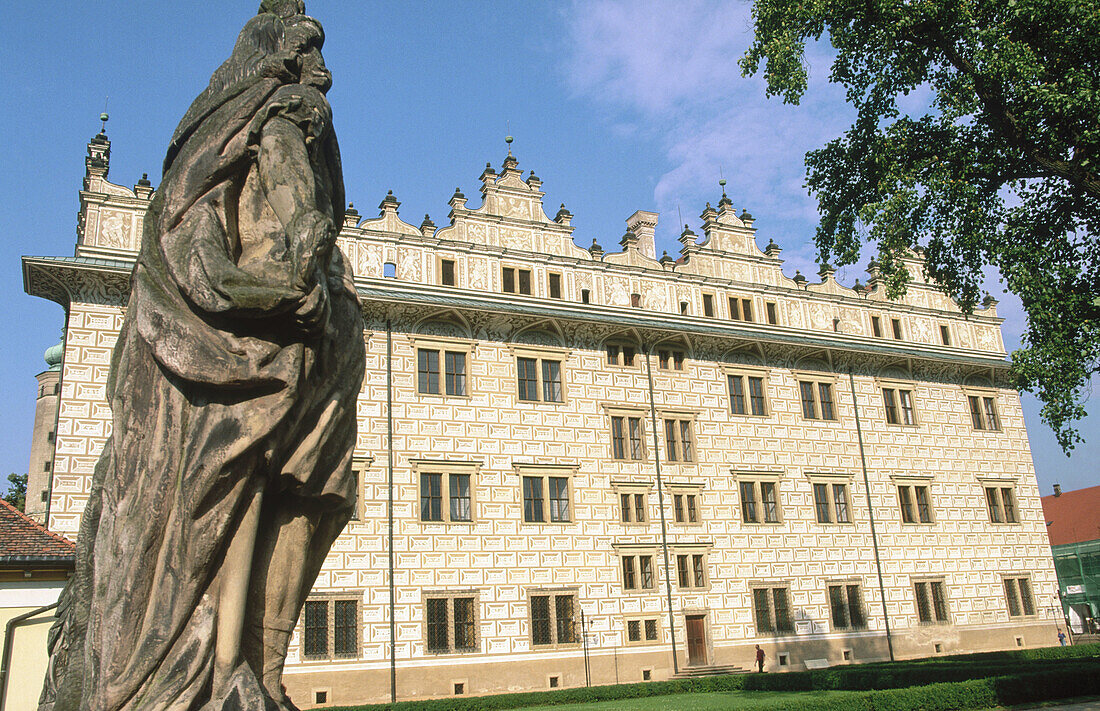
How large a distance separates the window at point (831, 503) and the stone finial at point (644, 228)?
970 cm

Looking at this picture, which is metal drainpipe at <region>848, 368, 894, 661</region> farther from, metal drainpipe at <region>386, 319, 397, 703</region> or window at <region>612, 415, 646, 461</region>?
metal drainpipe at <region>386, 319, 397, 703</region>

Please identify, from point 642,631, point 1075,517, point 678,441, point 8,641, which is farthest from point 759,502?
point 1075,517

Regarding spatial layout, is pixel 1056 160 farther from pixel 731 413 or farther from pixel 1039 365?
pixel 731 413

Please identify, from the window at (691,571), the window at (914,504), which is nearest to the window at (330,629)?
the window at (691,571)

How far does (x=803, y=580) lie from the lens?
1132 inches

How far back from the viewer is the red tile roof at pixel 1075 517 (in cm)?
5144

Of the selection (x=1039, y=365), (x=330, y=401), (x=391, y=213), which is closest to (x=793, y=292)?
(x=391, y=213)

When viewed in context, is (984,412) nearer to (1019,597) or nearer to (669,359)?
(1019,597)

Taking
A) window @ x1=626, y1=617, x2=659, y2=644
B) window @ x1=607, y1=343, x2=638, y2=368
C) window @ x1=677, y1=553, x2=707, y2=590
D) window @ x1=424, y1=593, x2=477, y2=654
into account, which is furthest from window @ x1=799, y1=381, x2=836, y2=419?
window @ x1=424, y1=593, x2=477, y2=654

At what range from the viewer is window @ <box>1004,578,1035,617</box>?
32875 mm

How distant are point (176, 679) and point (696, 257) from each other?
96.4 feet

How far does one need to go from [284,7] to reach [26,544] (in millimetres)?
13737

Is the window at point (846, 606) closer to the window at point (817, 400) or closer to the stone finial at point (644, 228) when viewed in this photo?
the window at point (817, 400)

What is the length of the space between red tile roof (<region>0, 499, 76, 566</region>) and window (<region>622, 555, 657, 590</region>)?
15.1m
